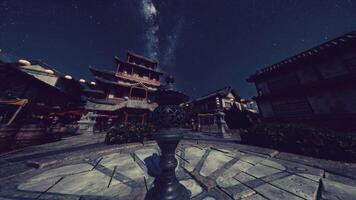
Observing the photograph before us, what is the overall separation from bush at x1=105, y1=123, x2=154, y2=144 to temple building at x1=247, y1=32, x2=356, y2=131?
11.5m

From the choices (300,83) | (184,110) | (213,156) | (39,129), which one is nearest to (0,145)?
(39,129)

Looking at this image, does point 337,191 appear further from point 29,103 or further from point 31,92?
point 31,92

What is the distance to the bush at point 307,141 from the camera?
3432mm

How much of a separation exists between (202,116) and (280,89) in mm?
8468

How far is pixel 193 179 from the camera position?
2.39m

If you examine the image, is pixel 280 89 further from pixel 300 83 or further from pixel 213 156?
pixel 213 156

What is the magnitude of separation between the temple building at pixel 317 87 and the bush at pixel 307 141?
6004 mm

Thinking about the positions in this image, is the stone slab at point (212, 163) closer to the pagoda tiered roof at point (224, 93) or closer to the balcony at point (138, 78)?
the pagoda tiered roof at point (224, 93)

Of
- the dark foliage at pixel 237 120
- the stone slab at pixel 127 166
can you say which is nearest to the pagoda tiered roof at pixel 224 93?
the dark foliage at pixel 237 120

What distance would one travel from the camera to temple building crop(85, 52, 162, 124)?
14.0m

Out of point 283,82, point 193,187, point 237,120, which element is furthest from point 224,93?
point 193,187

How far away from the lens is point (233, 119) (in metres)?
16.6

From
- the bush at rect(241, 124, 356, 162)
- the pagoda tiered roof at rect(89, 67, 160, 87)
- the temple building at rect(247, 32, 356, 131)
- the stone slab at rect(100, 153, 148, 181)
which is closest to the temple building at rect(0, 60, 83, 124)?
the pagoda tiered roof at rect(89, 67, 160, 87)

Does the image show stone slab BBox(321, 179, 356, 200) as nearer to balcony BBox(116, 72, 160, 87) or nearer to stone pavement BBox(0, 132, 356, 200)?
stone pavement BBox(0, 132, 356, 200)
